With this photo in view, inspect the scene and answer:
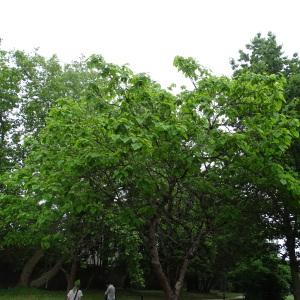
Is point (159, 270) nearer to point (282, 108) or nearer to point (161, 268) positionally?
point (161, 268)

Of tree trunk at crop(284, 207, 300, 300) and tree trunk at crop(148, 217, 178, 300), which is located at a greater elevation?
tree trunk at crop(284, 207, 300, 300)

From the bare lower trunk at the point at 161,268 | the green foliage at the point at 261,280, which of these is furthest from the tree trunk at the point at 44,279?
the bare lower trunk at the point at 161,268

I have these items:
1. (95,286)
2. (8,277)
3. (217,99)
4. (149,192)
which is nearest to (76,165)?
(149,192)

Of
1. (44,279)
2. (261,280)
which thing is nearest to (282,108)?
(261,280)

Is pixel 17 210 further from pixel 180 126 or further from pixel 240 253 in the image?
pixel 240 253

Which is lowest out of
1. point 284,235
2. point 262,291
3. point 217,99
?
point 262,291

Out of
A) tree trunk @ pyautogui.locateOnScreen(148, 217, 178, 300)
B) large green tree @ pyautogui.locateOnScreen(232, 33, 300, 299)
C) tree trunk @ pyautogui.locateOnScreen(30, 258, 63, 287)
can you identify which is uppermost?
large green tree @ pyautogui.locateOnScreen(232, 33, 300, 299)

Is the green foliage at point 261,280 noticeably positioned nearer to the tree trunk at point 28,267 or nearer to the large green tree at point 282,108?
the large green tree at point 282,108

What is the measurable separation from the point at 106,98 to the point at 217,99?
2396mm

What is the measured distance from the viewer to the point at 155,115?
8992mm

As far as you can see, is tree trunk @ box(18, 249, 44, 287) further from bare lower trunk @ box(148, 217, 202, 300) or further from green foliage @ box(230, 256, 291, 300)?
bare lower trunk @ box(148, 217, 202, 300)

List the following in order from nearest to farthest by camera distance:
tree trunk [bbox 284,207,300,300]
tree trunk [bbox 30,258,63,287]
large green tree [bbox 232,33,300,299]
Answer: large green tree [bbox 232,33,300,299], tree trunk [bbox 284,207,300,300], tree trunk [bbox 30,258,63,287]

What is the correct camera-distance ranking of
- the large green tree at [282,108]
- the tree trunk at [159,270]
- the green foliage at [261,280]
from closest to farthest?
the tree trunk at [159,270] < the large green tree at [282,108] < the green foliage at [261,280]

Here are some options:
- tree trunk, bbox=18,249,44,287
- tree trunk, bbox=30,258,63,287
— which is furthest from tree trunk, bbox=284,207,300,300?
tree trunk, bbox=18,249,44,287
